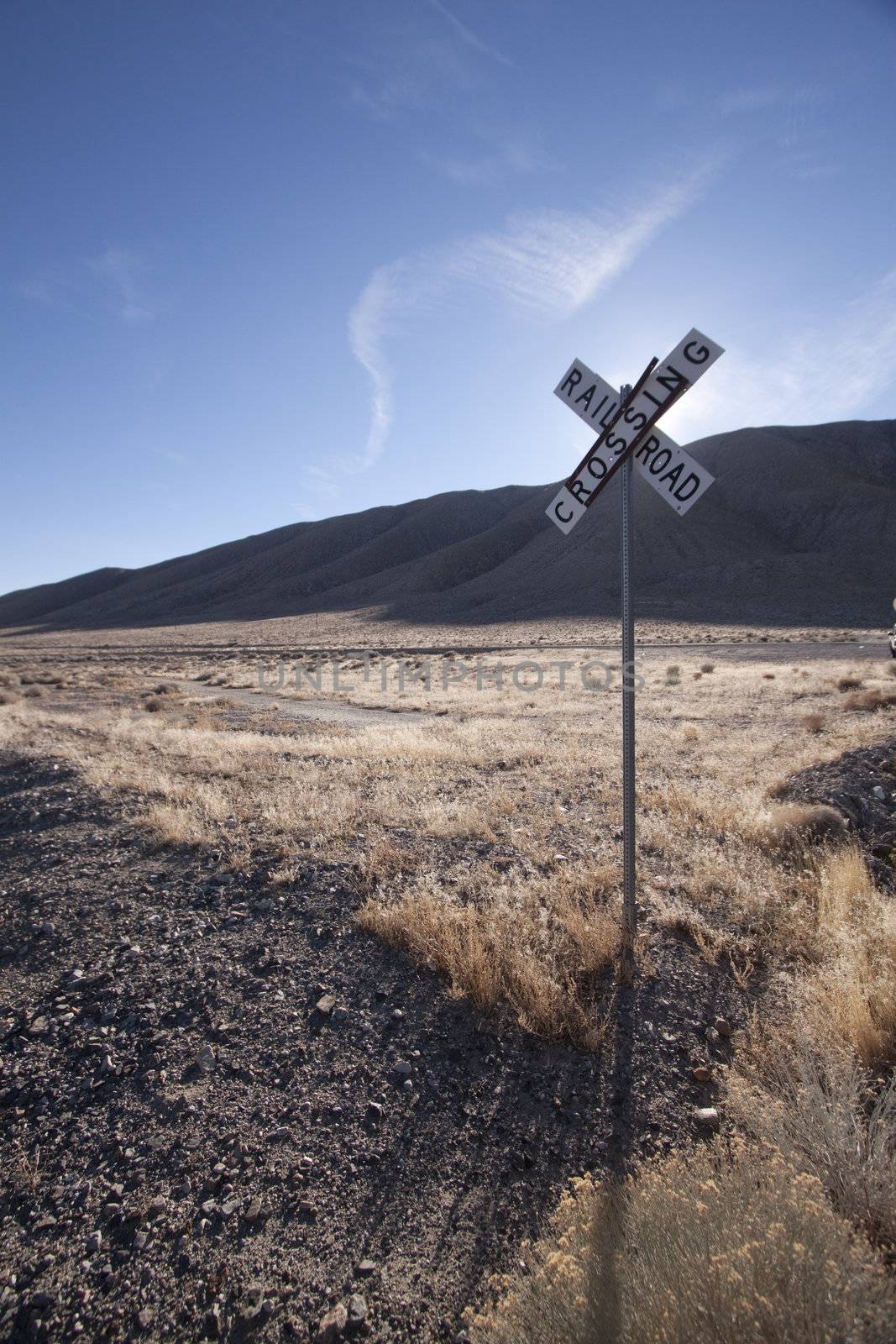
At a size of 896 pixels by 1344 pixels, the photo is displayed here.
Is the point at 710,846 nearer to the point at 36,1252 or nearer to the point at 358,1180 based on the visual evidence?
the point at 358,1180

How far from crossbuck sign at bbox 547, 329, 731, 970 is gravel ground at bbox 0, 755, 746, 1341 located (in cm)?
103

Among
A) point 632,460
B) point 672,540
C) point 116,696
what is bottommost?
point 116,696

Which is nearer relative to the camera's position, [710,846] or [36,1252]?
[36,1252]

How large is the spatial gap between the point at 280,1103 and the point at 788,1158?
216cm

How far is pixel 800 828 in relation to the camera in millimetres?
5660

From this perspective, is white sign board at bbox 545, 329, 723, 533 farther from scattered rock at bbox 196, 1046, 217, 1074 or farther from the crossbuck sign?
scattered rock at bbox 196, 1046, 217, 1074

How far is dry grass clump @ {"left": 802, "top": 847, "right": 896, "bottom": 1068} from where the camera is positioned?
9.53 feet

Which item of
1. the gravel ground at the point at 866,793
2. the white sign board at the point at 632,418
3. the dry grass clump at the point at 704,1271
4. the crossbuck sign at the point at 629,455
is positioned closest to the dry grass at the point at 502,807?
the gravel ground at the point at 866,793

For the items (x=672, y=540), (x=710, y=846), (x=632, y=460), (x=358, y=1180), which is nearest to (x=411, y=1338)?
(x=358, y=1180)

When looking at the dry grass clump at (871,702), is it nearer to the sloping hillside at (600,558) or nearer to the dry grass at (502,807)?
the dry grass at (502,807)

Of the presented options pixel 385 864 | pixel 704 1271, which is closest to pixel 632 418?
pixel 704 1271

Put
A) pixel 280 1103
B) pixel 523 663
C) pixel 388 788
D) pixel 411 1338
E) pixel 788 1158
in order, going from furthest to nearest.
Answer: pixel 523 663, pixel 388 788, pixel 280 1103, pixel 788 1158, pixel 411 1338

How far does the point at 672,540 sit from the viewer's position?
3639 inches

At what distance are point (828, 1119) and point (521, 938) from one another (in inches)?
80.8
